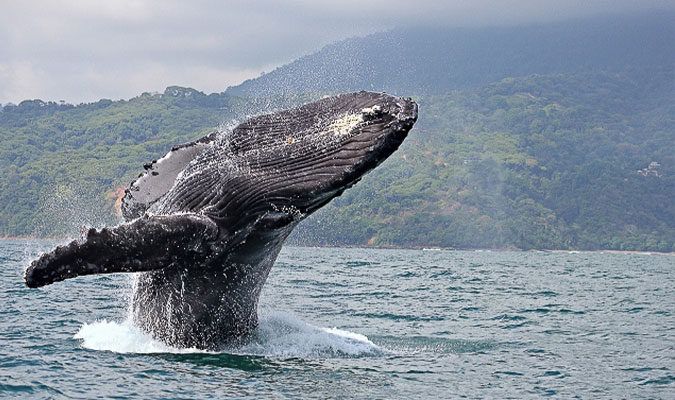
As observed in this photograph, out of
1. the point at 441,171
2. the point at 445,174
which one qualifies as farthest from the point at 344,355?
the point at 441,171

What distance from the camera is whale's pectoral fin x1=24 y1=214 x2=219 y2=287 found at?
16.1 ft

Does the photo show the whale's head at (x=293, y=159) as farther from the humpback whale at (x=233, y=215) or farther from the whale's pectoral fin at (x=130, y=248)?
the whale's pectoral fin at (x=130, y=248)

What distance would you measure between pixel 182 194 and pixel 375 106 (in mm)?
1560

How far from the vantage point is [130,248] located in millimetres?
5215

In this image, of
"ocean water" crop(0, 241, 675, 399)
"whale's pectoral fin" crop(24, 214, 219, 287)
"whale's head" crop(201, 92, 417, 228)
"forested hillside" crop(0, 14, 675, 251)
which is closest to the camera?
"whale's pectoral fin" crop(24, 214, 219, 287)

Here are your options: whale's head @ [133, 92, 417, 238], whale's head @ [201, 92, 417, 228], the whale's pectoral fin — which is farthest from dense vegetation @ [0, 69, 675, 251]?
the whale's pectoral fin

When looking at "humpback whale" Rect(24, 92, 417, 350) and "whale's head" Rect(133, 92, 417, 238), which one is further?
"whale's head" Rect(133, 92, 417, 238)

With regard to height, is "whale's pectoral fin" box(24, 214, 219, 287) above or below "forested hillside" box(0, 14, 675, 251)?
below

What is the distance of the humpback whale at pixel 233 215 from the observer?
5.25m

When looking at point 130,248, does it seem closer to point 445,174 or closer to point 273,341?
point 273,341

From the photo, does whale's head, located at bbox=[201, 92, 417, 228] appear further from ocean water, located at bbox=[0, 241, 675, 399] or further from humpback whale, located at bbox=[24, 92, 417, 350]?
ocean water, located at bbox=[0, 241, 675, 399]

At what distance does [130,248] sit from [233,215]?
779mm

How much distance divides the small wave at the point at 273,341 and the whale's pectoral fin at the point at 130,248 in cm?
142

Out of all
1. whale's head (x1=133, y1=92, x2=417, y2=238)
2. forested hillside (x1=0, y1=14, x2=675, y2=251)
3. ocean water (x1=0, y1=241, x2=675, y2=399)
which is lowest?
ocean water (x1=0, y1=241, x2=675, y2=399)
